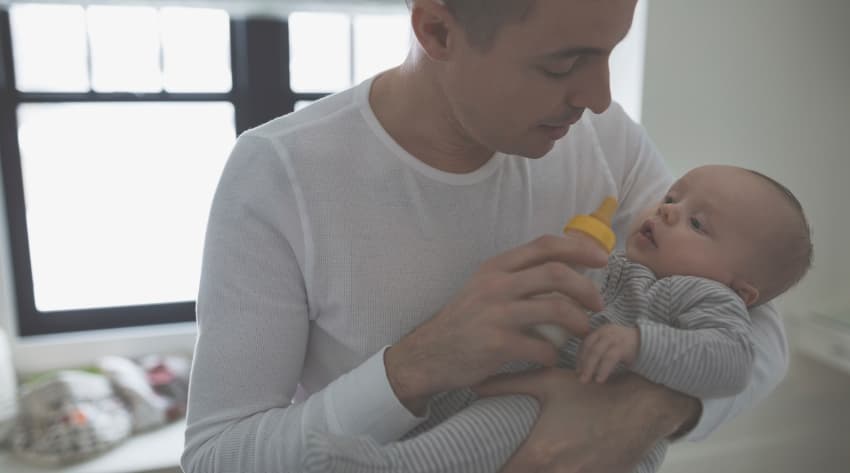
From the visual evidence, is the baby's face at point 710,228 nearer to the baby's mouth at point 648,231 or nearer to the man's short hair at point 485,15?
the baby's mouth at point 648,231

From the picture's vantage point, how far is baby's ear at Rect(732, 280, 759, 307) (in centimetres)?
103

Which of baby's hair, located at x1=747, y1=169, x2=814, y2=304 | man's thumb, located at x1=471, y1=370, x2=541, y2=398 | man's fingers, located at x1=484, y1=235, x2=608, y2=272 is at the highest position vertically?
man's fingers, located at x1=484, y1=235, x2=608, y2=272

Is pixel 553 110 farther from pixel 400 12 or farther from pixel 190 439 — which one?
pixel 400 12

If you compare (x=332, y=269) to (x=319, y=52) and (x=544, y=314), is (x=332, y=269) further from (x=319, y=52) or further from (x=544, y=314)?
(x=319, y=52)

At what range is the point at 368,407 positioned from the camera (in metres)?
0.83

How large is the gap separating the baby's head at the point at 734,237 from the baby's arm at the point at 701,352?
4.7 inches

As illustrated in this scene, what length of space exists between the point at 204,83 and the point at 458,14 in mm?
1800

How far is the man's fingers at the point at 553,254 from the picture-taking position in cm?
82

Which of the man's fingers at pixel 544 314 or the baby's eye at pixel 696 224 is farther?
the baby's eye at pixel 696 224

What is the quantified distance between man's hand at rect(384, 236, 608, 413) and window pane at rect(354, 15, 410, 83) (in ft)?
5.96

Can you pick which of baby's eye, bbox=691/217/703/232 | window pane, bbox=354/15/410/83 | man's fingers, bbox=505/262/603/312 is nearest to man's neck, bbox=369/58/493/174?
man's fingers, bbox=505/262/603/312

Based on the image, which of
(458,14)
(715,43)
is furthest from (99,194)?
(715,43)

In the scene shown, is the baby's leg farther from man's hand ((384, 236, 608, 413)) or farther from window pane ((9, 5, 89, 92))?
window pane ((9, 5, 89, 92))

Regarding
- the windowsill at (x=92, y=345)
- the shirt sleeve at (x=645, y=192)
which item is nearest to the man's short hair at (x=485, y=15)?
the shirt sleeve at (x=645, y=192)
